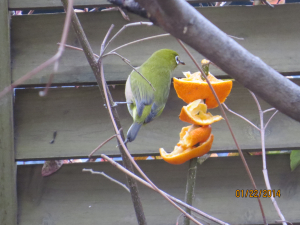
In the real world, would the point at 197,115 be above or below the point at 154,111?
above

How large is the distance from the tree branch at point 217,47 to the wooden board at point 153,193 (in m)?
0.76

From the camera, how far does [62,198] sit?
36.6 inches

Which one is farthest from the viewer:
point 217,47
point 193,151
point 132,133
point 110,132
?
point 110,132

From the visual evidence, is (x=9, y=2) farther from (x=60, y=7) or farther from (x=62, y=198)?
(x=62, y=198)

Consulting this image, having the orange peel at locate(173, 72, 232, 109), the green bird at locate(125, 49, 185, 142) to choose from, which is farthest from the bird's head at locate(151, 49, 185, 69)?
the orange peel at locate(173, 72, 232, 109)

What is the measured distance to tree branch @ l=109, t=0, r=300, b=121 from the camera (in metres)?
0.20

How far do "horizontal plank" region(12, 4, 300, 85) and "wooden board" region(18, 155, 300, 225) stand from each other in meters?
A: 0.31

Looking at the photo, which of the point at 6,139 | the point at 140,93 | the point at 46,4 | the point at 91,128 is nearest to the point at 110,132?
the point at 91,128

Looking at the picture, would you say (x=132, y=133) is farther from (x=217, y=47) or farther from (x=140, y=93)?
(x=217, y=47)

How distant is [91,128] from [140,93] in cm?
21

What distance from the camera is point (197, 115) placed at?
45 centimetres

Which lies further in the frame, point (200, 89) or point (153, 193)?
point (153, 193)

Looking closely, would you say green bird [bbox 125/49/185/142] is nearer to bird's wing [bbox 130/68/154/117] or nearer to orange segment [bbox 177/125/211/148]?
bird's wing [bbox 130/68/154/117]

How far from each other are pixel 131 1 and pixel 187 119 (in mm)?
257
